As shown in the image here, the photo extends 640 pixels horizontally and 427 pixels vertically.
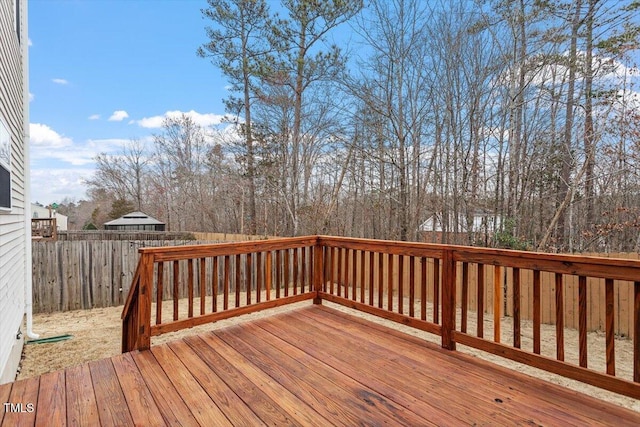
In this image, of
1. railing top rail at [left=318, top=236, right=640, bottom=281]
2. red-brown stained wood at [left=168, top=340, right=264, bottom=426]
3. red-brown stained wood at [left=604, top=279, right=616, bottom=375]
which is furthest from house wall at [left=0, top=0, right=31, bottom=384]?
red-brown stained wood at [left=604, top=279, right=616, bottom=375]

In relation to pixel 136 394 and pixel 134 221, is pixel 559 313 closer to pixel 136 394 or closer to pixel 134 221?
pixel 136 394

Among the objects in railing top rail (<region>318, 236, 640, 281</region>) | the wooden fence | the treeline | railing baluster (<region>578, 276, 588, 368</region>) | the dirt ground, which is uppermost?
the treeline

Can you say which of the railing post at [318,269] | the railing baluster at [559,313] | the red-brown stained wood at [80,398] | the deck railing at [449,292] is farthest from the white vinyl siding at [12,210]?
the railing baluster at [559,313]

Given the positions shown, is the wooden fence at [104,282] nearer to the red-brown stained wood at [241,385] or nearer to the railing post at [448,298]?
the railing post at [448,298]

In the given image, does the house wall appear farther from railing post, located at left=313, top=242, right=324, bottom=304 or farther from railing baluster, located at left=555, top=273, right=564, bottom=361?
railing baluster, located at left=555, top=273, right=564, bottom=361

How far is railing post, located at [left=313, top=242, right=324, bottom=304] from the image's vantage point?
13.5 feet

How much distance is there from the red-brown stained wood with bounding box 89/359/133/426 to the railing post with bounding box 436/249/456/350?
242cm

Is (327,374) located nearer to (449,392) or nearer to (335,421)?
(335,421)

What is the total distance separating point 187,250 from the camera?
297cm

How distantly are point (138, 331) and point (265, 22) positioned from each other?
36.9 feet

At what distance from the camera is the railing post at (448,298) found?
9.37ft

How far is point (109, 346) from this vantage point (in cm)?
530

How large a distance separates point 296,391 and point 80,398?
4.41 ft

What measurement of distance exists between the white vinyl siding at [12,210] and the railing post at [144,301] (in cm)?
147
